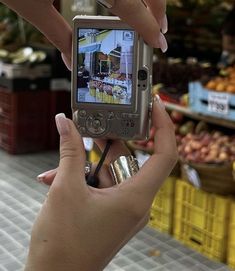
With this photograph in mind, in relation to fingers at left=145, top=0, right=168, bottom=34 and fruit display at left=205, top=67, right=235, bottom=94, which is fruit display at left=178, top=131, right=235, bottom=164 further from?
fingers at left=145, top=0, right=168, bottom=34

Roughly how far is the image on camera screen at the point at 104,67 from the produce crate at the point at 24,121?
3.82m

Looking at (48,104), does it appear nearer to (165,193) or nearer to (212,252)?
(165,193)

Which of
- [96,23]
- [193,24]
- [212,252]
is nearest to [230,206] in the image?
[212,252]

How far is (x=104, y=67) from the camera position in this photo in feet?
3.17

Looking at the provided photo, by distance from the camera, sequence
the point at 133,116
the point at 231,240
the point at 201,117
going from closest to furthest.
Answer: the point at 133,116
the point at 231,240
the point at 201,117

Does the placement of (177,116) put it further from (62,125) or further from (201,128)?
(62,125)

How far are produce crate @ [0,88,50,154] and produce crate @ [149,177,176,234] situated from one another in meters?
2.00

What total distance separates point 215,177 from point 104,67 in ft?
6.45

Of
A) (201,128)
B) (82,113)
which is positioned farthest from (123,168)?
(201,128)

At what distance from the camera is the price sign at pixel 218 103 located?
2.93 meters

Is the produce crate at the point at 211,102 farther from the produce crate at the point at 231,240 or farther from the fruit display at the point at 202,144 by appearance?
the produce crate at the point at 231,240

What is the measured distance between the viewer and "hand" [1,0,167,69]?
69 centimetres

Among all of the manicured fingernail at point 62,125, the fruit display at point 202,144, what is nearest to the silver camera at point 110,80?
the manicured fingernail at point 62,125

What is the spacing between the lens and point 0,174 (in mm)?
4250
